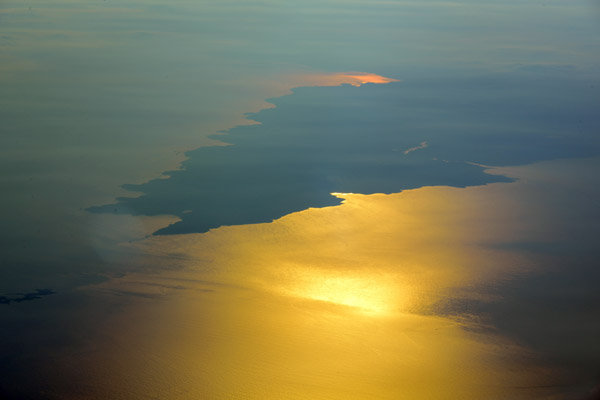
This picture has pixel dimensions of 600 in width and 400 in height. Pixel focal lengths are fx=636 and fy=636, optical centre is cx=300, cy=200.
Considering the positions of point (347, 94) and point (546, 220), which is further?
point (347, 94)

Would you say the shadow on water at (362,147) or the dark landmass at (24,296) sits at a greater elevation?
the shadow on water at (362,147)

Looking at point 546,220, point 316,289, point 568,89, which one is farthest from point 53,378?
point 568,89

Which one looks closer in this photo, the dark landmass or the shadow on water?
the dark landmass

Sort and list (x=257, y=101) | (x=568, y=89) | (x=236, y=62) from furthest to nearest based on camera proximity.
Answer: (x=236, y=62)
(x=568, y=89)
(x=257, y=101)

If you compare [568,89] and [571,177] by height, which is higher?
[568,89]

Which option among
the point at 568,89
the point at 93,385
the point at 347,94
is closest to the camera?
the point at 93,385

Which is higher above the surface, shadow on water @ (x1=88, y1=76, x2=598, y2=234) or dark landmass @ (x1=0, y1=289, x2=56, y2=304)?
shadow on water @ (x1=88, y1=76, x2=598, y2=234)

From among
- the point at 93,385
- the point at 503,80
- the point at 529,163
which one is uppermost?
the point at 503,80

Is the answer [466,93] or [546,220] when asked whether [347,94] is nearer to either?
[466,93]

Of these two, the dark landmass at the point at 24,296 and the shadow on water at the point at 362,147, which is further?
the shadow on water at the point at 362,147

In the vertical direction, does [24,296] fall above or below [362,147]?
below

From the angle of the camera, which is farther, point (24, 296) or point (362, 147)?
point (362, 147)
